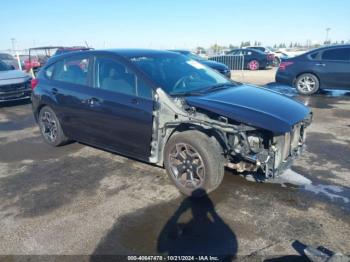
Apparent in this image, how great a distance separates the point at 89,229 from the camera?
325 centimetres

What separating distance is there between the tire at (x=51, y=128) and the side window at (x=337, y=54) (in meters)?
8.45

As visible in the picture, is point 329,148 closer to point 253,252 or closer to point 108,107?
point 253,252

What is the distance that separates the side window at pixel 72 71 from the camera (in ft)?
15.9

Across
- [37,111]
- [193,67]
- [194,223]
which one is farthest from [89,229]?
[37,111]

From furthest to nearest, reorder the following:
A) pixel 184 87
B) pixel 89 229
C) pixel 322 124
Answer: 1. pixel 322 124
2. pixel 184 87
3. pixel 89 229

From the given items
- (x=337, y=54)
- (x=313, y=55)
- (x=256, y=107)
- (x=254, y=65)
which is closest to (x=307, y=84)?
(x=313, y=55)

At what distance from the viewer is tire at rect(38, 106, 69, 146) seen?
554 centimetres

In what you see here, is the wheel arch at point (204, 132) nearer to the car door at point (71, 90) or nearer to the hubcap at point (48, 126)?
the car door at point (71, 90)

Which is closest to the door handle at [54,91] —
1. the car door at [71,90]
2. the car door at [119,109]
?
the car door at [71,90]

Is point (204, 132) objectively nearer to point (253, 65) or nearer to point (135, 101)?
point (135, 101)

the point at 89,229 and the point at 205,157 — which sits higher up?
the point at 205,157

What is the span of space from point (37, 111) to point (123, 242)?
3848 mm

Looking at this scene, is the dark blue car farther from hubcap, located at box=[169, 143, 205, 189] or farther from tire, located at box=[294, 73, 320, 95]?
tire, located at box=[294, 73, 320, 95]

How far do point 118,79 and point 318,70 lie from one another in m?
7.99
